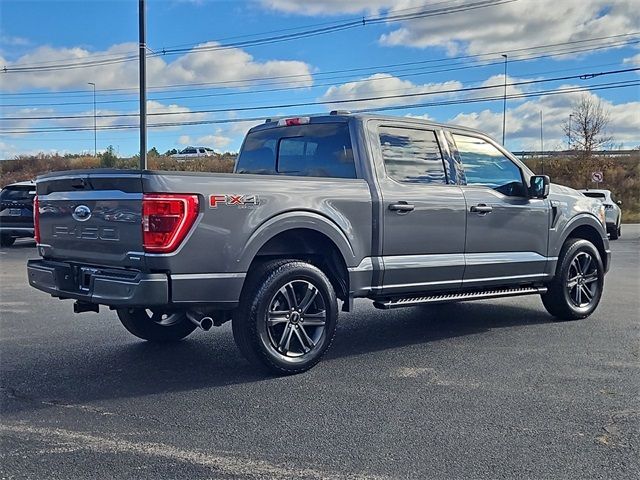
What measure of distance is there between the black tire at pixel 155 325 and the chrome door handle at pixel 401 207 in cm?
196

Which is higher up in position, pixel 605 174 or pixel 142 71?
pixel 142 71

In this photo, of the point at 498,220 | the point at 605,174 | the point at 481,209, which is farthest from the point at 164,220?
the point at 605,174

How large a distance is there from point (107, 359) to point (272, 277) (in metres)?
1.68

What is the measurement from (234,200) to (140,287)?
856 millimetres

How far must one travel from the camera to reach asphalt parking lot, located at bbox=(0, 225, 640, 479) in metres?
3.45

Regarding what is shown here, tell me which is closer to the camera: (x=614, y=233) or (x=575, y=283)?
(x=575, y=283)

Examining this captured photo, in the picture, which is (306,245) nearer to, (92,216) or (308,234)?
(308,234)

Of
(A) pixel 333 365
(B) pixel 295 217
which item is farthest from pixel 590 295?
(B) pixel 295 217

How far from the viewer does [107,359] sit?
5.47 meters

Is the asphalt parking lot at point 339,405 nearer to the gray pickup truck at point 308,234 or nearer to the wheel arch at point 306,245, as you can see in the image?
the gray pickup truck at point 308,234

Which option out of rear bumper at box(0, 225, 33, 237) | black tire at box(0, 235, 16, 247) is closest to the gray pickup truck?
rear bumper at box(0, 225, 33, 237)

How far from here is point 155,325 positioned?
5945 millimetres

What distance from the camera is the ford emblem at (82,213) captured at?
473cm

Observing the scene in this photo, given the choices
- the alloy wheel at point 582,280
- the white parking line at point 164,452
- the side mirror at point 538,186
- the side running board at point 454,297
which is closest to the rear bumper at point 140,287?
the white parking line at point 164,452
